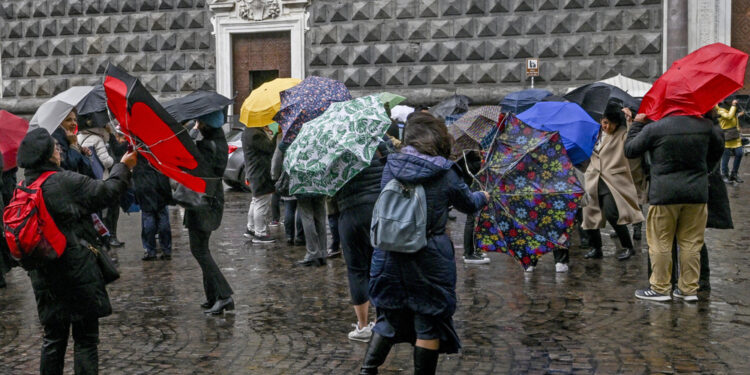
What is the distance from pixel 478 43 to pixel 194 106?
480 inches

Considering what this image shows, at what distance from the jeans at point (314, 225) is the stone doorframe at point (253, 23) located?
35.3 feet

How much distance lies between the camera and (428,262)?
4.56m

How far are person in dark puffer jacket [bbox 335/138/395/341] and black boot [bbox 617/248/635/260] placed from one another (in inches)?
145

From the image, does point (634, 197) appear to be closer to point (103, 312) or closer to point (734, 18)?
point (103, 312)

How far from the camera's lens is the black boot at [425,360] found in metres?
4.55

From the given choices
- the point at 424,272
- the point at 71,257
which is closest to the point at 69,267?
the point at 71,257

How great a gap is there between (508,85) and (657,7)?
3.10m

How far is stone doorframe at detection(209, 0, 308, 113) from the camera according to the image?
1919 cm

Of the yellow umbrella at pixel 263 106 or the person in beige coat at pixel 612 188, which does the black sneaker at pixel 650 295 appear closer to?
the person in beige coat at pixel 612 188

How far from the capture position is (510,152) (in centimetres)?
649

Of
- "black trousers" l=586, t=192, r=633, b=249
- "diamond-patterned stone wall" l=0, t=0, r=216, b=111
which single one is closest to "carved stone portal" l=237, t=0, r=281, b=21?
"diamond-patterned stone wall" l=0, t=0, r=216, b=111


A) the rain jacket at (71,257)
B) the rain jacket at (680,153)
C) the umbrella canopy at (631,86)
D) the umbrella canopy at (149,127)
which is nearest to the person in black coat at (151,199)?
the umbrella canopy at (149,127)

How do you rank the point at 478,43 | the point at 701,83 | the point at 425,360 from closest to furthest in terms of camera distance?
the point at 425,360 < the point at 701,83 < the point at 478,43

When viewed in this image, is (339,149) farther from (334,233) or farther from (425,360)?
(334,233)
